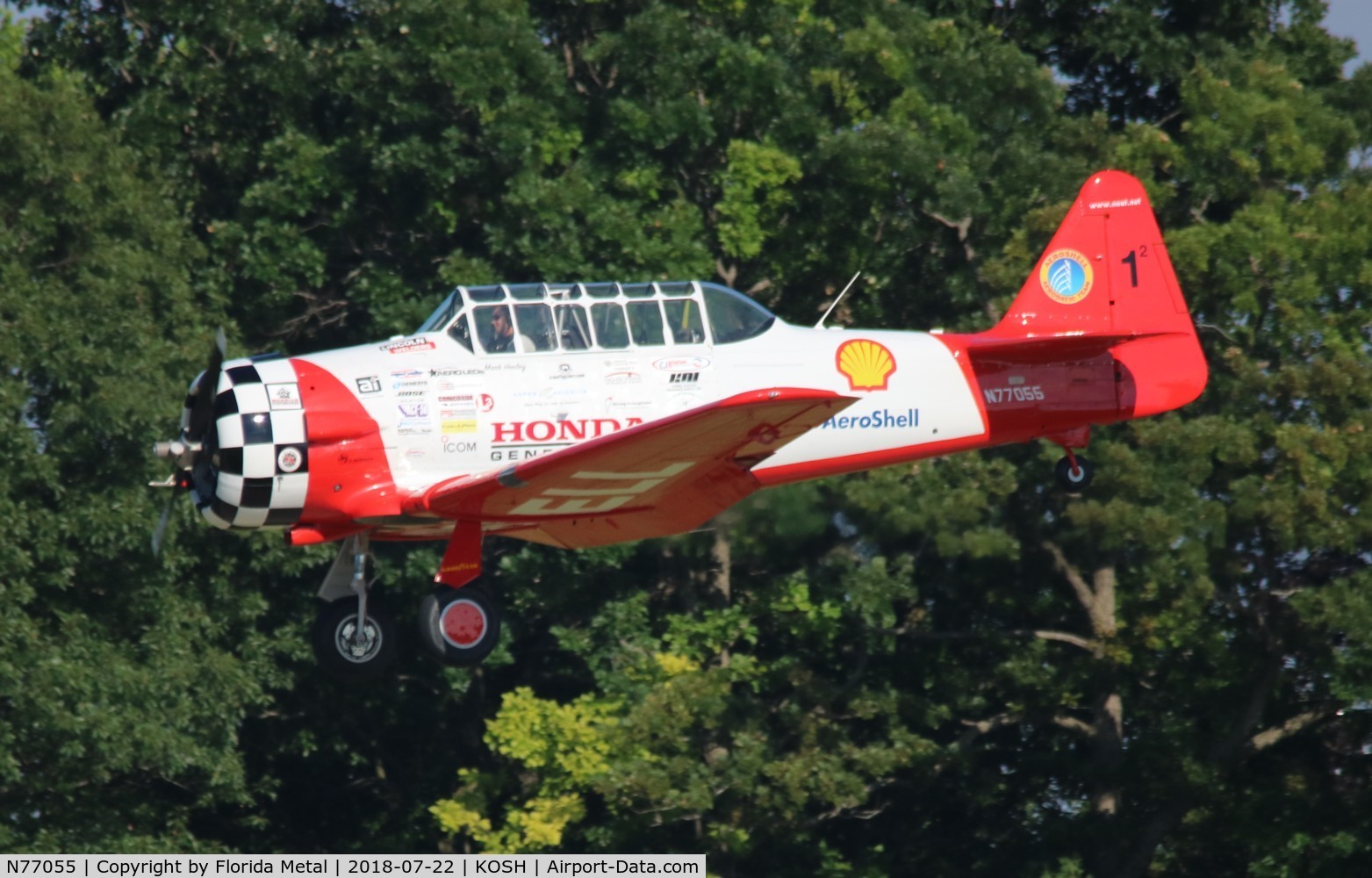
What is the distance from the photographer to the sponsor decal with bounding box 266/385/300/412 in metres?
15.8

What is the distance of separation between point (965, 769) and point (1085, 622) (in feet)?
7.02

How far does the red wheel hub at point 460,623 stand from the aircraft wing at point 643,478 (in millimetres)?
637

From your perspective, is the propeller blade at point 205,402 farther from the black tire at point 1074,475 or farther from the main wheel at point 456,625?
the black tire at point 1074,475

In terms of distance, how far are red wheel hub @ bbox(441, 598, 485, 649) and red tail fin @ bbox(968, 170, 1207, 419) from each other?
463cm

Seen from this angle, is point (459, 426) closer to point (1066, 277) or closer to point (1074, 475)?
point (1066, 277)

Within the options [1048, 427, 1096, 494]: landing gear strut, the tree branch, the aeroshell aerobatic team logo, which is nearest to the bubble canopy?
the aeroshell aerobatic team logo

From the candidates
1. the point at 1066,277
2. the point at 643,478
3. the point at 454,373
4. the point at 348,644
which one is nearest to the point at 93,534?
the point at 348,644

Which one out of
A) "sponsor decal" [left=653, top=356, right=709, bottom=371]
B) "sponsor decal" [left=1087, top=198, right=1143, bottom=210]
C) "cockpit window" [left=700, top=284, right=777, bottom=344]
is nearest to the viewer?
"sponsor decal" [left=653, top=356, right=709, bottom=371]

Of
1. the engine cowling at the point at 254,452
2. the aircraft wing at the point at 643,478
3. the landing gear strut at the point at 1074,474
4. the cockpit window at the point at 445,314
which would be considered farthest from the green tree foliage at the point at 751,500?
the engine cowling at the point at 254,452

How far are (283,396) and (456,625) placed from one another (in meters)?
2.10

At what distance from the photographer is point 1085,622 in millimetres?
25719

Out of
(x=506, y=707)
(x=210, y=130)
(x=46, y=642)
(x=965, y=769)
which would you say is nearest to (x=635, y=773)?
(x=506, y=707)

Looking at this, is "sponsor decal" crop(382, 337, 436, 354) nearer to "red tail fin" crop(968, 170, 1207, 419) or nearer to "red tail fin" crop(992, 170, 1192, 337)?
"red tail fin" crop(968, 170, 1207, 419)

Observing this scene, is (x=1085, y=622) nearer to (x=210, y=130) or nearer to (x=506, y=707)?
(x=506, y=707)
